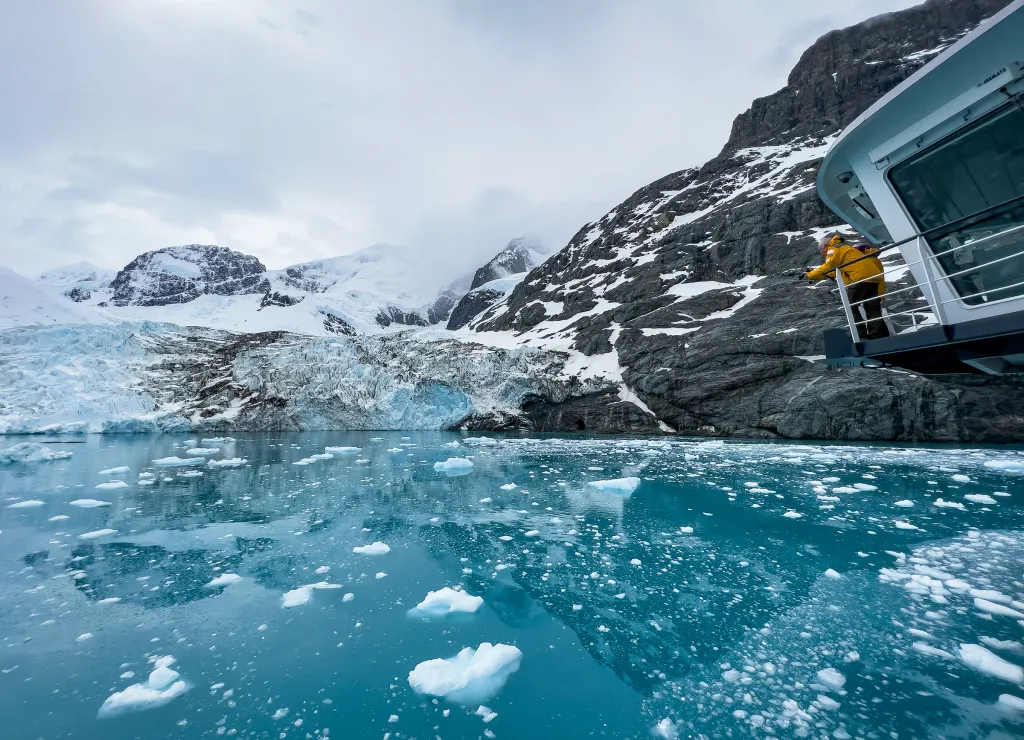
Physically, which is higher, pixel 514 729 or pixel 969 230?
pixel 969 230

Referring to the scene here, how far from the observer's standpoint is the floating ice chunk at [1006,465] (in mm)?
12180

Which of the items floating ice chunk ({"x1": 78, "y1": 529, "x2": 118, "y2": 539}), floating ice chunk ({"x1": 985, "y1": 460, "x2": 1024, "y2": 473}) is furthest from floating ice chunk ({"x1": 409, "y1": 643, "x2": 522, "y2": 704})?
floating ice chunk ({"x1": 985, "y1": 460, "x2": 1024, "y2": 473})

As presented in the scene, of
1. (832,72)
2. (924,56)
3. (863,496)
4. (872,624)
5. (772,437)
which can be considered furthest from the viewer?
(832,72)

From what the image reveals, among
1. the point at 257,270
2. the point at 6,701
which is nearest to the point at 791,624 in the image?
the point at 6,701

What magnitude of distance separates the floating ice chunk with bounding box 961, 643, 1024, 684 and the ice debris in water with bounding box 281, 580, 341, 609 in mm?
6014

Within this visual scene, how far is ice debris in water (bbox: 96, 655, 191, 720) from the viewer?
3.23 meters

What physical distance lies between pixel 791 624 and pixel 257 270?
171m

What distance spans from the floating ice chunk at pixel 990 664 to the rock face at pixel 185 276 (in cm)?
15060

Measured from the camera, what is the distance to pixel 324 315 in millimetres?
111188

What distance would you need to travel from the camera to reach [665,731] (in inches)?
116

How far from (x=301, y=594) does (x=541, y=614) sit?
2.72 meters

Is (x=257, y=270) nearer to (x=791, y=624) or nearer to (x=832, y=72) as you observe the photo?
(x=832, y=72)

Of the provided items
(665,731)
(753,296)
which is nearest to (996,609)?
(665,731)

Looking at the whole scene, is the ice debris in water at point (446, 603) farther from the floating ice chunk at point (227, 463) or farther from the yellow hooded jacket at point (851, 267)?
the floating ice chunk at point (227, 463)
